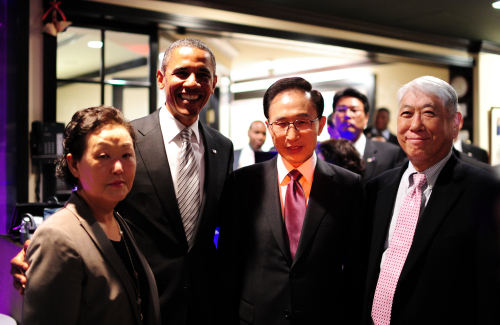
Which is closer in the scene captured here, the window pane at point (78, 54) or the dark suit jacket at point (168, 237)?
the dark suit jacket at point (168, 237)

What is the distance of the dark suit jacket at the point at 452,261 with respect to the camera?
1397 mm

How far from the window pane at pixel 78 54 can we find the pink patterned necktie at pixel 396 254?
399 cm

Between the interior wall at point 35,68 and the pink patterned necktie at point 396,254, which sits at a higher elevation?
the interior wall at point 35,68

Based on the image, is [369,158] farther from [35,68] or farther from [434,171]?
[35,68]

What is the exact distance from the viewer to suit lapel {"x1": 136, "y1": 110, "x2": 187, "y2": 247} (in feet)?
5.74

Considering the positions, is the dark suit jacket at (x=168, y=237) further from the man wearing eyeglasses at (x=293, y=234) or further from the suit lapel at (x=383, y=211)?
the suit lapel at (x=383, y=211)

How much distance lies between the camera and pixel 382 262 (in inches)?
64.6

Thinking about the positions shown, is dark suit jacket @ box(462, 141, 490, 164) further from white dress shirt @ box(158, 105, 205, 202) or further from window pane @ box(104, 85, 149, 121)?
white dress shirt @ box(158, 105, 205, 202)

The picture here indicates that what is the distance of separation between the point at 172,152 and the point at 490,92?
7.89 m

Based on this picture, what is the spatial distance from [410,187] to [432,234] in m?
0.25

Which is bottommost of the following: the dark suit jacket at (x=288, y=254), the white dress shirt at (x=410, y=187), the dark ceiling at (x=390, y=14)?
the dark suit jacket at (x=288, y=254)

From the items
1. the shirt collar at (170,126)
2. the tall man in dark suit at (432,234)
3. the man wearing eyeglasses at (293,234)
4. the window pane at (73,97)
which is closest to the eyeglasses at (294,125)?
the man wearing eyeglasses at (293,234)

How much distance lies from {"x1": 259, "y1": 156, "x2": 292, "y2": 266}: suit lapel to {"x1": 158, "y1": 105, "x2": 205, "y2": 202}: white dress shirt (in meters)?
0.33

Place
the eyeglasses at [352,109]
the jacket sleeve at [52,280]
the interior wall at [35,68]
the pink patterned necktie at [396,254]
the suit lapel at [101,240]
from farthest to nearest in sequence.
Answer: the interior wall at [35,68]
the eyeglasses at [352,109]
the pink patterned necktie at [396,254]
the suit lapel at [101,240]
the jacket sleeve at [52,280]
